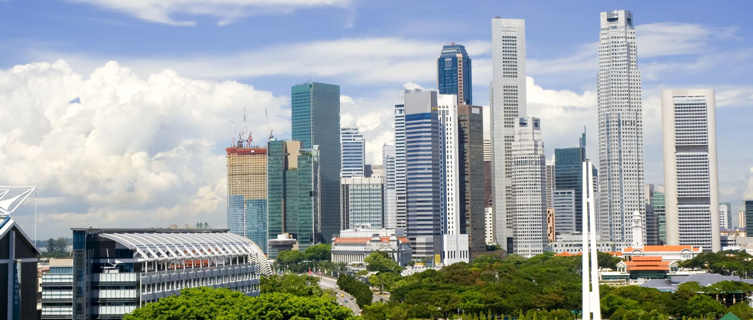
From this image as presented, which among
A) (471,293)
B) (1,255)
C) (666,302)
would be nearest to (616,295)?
(666,302)

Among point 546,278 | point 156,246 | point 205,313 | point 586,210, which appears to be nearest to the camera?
point 586,210

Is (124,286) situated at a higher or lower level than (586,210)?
lower

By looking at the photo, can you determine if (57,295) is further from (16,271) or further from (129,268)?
(16,271)

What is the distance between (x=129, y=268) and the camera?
104812mm

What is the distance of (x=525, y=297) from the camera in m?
143

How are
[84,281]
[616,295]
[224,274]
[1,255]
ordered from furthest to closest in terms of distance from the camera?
[616,295] < [224,274] < [84,281] < [1,255]

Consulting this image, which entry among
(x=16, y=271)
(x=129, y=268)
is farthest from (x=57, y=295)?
(x=16, y=271)

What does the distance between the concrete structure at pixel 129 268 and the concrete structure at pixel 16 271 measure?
11157mm

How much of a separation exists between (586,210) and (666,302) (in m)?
88.0

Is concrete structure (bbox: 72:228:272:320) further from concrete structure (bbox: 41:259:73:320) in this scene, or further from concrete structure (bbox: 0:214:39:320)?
concrete structure (bbox: 0:214:39:320)

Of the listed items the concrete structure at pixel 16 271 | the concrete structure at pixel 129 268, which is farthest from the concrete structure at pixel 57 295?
the concrete structure at pixel 16 271

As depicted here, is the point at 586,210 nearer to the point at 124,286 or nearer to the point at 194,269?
the point at 124,286

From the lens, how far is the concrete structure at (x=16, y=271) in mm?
85000

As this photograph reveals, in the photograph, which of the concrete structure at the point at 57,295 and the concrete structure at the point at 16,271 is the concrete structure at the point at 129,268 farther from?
the concrete structure at the point at 16,271
